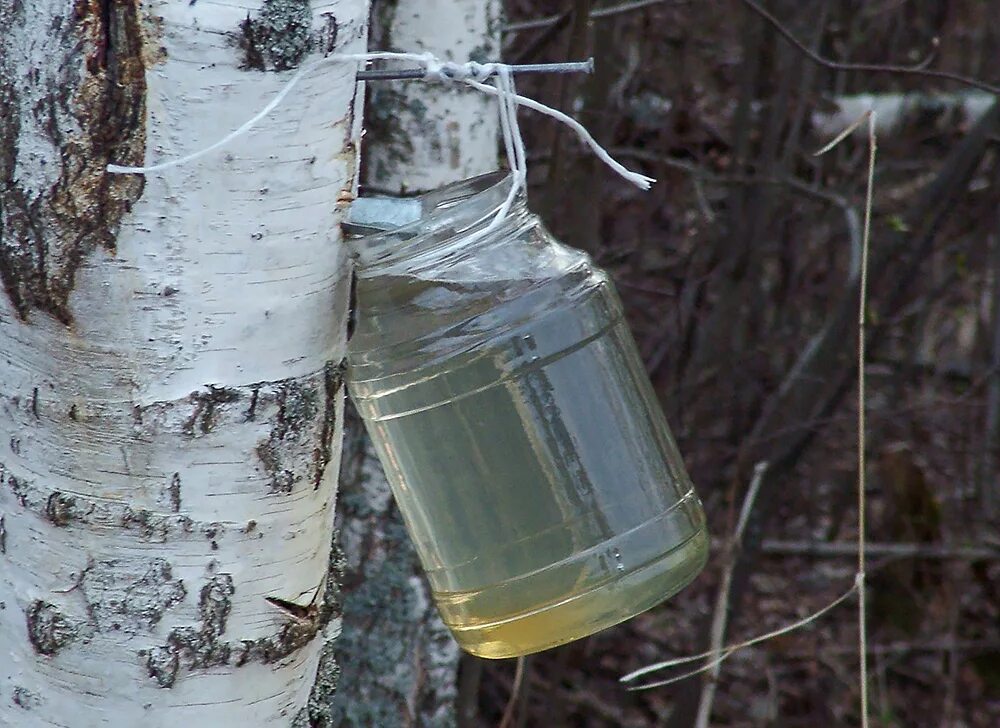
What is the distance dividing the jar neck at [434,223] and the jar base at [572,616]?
377 mm

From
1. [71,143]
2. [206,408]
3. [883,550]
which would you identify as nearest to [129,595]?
[206,408]

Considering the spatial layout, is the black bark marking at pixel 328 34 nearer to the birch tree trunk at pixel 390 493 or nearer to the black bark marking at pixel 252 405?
the black bark marking at pixel 252 405

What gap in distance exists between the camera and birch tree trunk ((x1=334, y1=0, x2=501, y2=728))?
1899mm

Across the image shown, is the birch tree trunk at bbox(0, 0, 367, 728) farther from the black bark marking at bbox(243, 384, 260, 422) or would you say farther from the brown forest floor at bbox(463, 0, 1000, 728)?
the brown forest floor at bbox(463, 0, 1000, 728)

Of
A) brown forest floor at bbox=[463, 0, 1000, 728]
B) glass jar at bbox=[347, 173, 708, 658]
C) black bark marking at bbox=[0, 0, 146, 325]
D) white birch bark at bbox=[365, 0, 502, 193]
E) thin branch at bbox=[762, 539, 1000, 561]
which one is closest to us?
black bark marking at bbox=[0, 0, 146, 325]

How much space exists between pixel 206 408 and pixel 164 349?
62mm

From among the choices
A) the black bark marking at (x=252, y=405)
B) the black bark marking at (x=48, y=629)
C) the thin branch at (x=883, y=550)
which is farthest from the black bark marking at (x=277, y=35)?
the thin branch at (x=883, y=550)

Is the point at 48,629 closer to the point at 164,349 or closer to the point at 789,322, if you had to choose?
the point at 164,349

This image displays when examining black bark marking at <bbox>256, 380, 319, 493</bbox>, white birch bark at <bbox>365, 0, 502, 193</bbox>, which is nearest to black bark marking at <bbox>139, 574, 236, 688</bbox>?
black bark marking at <bbox>256, 380, 319, 493</bbox>

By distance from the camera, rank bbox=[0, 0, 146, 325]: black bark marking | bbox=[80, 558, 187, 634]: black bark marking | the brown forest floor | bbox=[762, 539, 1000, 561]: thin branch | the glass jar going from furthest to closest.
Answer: bbox=[762, 539, 1000, 561]: thin branch → the brown forest floor → the glass jar → bbox=[80, 558, 187, 634]: black bark marking → bbox=[0, 0, 146, 325]: black bark marking

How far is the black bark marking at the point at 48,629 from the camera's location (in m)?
0.97

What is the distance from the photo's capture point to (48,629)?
3.21 feet

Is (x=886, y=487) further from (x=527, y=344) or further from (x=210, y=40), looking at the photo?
(x=210, y=40)

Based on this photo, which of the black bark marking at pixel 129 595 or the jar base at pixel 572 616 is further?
the jar base at pixel 572 616
